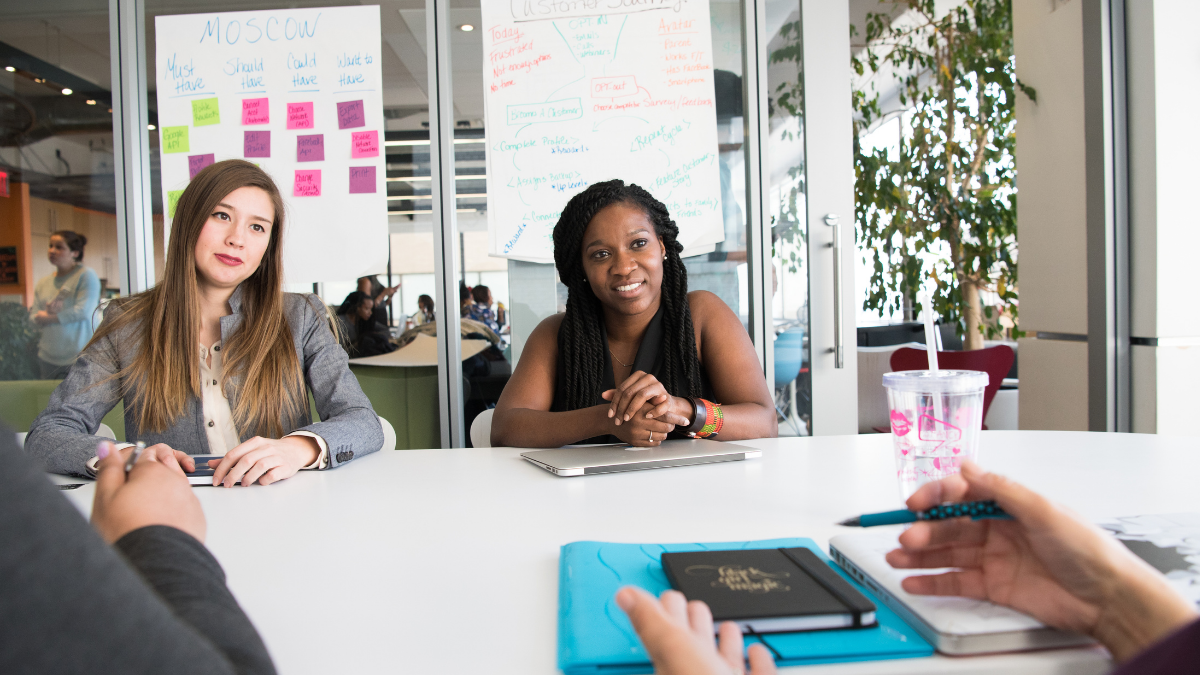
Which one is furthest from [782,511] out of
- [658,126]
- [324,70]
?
[324,70]

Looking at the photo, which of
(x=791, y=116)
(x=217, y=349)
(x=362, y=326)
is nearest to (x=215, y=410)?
(x=217, y=349)

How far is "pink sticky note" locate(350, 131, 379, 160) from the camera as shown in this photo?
2727mm

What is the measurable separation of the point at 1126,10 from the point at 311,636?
3336mm

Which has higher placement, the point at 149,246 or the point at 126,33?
the point at 126,33

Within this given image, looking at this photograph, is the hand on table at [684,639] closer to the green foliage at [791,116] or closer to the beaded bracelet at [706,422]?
the beaded bracelet at [706,422]

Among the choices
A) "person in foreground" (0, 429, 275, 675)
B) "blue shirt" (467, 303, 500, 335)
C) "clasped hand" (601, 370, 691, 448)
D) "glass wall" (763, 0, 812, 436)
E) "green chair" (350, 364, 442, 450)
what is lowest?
"green chair" (350, 364, 442, 450)

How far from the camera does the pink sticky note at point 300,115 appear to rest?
8.96 feet

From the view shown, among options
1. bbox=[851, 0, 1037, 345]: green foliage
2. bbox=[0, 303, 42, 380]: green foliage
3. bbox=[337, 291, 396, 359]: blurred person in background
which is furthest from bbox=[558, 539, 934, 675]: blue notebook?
bbox=[851, 0, 1037, 345]: green foliage

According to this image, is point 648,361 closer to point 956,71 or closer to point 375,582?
point 375,582

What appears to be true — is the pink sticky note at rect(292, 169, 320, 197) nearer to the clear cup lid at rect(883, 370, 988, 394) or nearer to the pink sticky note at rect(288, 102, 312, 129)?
the pink sticky note at rect(288, 102, 312, 129)

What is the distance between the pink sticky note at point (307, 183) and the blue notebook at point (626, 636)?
243cm

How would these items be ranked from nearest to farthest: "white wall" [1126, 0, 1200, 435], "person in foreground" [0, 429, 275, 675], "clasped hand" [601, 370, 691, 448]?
"person in foreground" [0, 429, 275, 675] → "clasped hand" [601, 370, 691, 448] → "white wall" [1126, 0, 1200, 435]

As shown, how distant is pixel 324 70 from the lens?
8.96ft

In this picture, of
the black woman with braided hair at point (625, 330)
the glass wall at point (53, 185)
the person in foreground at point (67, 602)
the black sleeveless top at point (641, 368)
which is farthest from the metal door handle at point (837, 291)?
the glass wall at point (53, 185)
